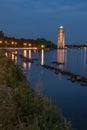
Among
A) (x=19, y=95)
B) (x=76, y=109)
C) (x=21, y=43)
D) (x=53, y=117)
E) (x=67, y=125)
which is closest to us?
(x=67, y=125)

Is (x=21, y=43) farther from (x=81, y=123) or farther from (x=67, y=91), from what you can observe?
(x=81, y=123)

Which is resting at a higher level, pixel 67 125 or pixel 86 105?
pixel 67 125

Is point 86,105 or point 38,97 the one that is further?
point 86,105

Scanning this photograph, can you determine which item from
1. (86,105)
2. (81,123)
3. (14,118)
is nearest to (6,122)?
(14,118)

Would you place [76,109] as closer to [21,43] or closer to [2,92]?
[2,92]

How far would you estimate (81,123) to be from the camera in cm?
1762

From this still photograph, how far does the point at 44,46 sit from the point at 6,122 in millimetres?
169853

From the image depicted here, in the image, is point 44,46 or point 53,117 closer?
point 53,117

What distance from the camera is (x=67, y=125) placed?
6.58 meters

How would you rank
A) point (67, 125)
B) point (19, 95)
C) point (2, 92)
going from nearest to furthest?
1. point (67, 125)
2. point (19, 95)
3. point (2, 92)

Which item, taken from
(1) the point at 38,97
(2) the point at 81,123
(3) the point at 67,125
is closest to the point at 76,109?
(2) the point at 81,123

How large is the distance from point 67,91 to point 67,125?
25481 mm

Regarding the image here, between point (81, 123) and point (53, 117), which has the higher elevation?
point (53, 117)

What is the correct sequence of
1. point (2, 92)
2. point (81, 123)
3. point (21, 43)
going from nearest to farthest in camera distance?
point (2, 92)
point (81, 123)
point (21, 43)
